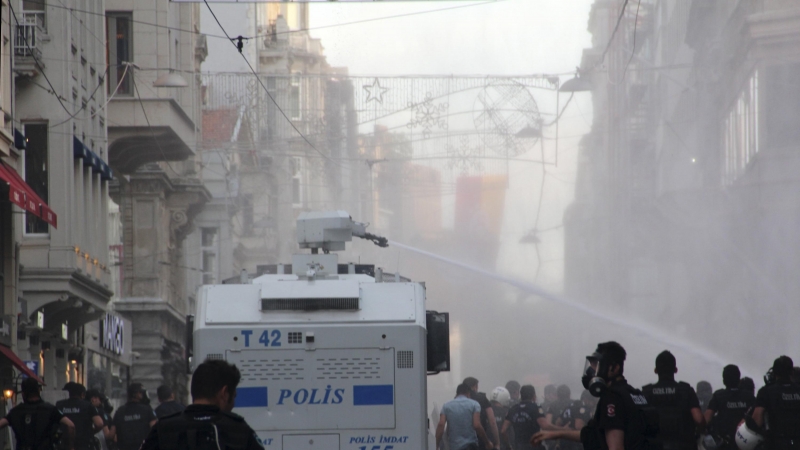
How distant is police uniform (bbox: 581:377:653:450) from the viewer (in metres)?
6.55

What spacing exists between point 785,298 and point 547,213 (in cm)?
1388

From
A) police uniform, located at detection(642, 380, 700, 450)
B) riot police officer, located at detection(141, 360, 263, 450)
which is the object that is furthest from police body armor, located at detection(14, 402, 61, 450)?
riot police officer, located at detection(141, 360, 263, 450)

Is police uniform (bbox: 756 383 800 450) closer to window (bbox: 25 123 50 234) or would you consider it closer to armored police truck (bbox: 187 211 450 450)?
armored police truck (bbox: 187 211 450 450)

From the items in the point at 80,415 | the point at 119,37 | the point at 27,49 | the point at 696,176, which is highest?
the point at 119,37

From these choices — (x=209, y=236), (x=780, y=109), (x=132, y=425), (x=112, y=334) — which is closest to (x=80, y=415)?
(x=132, y=425)

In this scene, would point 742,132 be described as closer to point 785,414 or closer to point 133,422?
point 133,422

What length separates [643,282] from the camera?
124ft

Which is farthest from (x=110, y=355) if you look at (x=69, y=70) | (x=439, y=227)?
(x=439, y=227)

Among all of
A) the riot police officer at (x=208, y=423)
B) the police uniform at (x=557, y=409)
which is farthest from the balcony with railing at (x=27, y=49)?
the riot police officer at (x=208, y=423)

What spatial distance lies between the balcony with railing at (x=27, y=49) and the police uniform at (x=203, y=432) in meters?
15.9

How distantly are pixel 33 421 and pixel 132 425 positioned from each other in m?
2.67

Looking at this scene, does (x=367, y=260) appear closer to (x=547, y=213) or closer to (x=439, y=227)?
(x=439, y=227)

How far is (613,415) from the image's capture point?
6535 mm

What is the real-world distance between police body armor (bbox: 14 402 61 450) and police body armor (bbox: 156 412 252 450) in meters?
5.26
